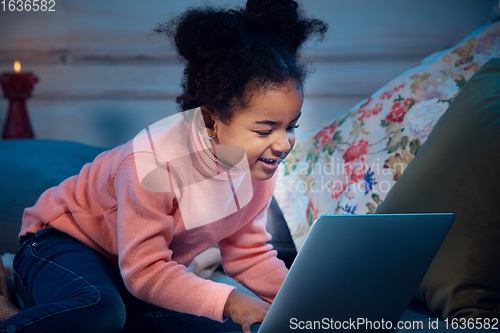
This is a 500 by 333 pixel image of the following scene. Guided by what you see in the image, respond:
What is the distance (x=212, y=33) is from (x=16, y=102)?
1152mm

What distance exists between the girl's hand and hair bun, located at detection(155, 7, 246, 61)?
386 millimetres

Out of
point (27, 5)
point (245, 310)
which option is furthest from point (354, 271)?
point (27, 5)

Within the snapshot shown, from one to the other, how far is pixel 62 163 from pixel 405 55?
4.14ft

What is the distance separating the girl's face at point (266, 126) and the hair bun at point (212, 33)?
0.32ft

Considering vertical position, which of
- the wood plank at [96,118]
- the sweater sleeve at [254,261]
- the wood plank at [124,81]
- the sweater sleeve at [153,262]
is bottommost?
the sweater sleeve at [254,261]

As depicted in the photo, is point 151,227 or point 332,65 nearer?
point 151,227

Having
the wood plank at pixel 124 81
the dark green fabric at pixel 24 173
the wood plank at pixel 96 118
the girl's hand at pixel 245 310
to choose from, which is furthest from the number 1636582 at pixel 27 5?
the girl's hand at pixel 245 310

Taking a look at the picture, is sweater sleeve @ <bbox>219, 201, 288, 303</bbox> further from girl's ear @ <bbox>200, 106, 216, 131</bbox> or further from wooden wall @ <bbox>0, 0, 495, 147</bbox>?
wooden wall @ <bbox>0, 0, 495, 147</bbox>

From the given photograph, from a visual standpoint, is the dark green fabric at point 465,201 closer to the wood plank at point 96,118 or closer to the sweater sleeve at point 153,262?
the sweater sleeve at point 153,262

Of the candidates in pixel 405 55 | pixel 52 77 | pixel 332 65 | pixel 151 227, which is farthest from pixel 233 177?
pixel 52 77

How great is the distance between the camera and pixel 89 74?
163cm

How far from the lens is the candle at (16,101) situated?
1492 mm

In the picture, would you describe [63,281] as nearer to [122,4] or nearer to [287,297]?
[287,297]

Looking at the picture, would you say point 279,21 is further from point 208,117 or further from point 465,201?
point 465,201
